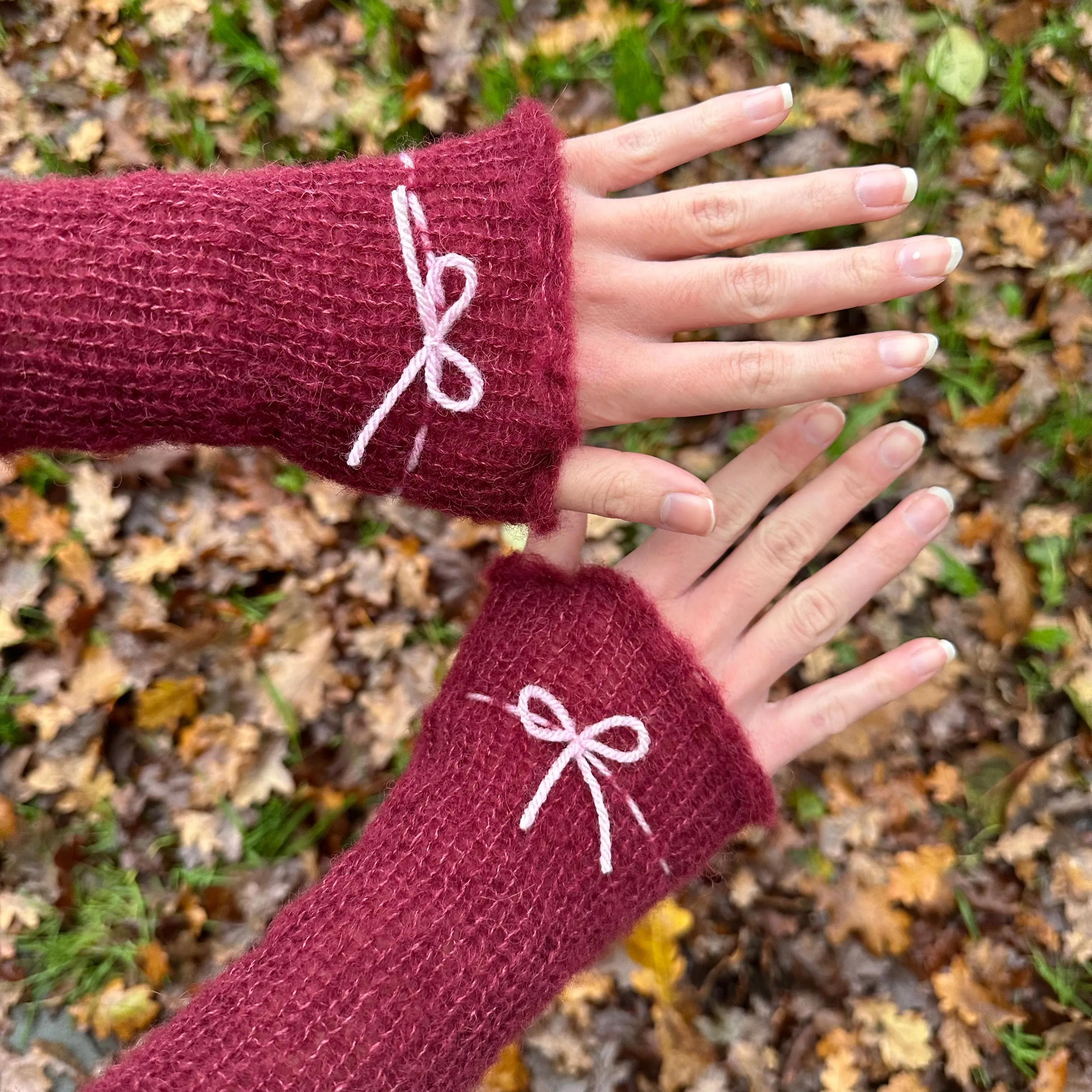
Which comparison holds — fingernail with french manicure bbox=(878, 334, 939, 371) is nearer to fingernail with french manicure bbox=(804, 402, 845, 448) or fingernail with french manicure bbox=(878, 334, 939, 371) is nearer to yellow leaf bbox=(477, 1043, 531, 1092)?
fingernail with french manicure bbox=(804, 402, 845, 448)

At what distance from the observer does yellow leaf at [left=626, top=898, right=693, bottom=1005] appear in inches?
81.1

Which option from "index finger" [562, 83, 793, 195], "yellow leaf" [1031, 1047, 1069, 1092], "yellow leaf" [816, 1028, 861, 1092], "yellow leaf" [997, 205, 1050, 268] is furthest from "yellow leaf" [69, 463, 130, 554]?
"yellow leaf" [1031, 1047, 1069, 1092]

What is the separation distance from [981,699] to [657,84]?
1.81m

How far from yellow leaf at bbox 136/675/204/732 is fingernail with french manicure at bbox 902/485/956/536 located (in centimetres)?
169

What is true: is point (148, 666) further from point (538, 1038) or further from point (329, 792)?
point (538, 1038)

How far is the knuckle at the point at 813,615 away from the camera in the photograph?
5.97 feet

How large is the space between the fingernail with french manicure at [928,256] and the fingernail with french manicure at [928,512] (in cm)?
45

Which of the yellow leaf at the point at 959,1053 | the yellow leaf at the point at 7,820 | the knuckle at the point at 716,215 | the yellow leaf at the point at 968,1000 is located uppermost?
the knuckle at the point at 716,215

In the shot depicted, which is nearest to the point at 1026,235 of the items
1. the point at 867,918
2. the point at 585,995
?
the point at 867,918

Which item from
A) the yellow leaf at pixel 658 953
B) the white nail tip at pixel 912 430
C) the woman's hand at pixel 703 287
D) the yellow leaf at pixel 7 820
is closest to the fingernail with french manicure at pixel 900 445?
the white nail tip at pixel 912 430

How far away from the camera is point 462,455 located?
4.94ft

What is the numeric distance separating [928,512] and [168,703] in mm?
1802

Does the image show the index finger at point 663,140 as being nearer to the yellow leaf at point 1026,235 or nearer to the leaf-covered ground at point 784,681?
the leaf-covered ground at point 784,681

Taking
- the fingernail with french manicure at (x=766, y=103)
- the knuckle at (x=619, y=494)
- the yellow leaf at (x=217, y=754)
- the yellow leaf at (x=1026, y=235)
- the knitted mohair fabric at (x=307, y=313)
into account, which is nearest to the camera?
the knitted mohair fabric at (x=307, y=313)
